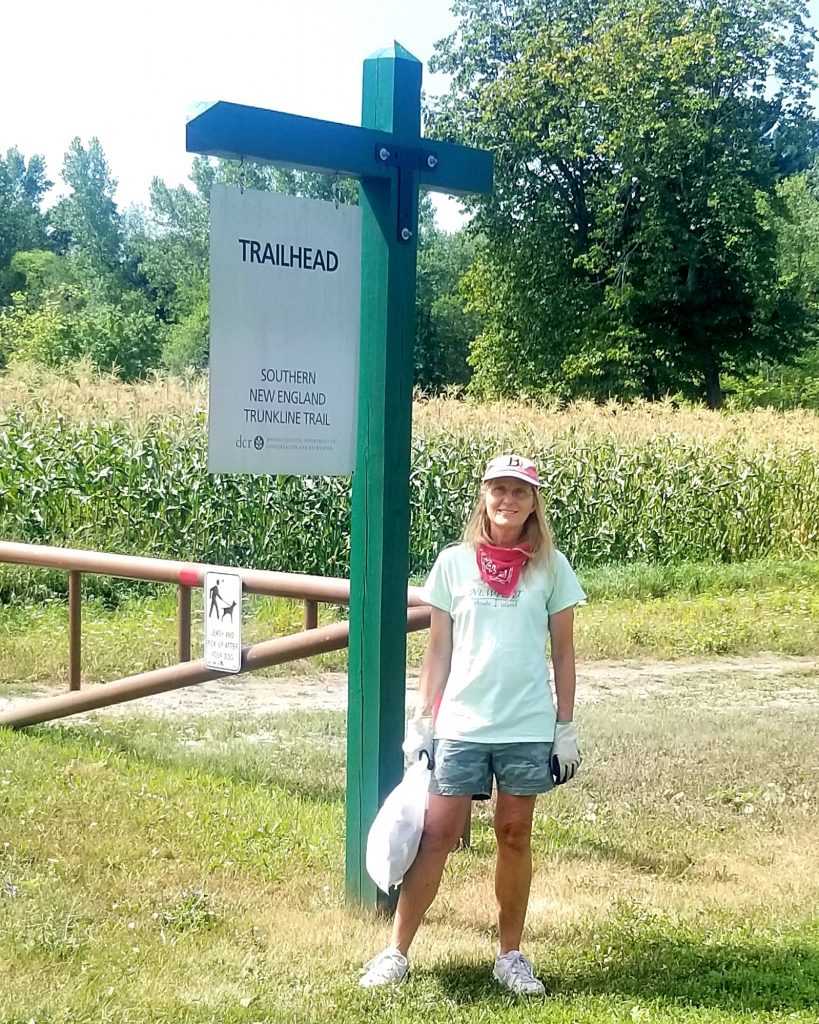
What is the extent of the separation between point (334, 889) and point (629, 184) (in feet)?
112

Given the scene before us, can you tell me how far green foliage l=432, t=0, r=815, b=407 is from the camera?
1378 inches

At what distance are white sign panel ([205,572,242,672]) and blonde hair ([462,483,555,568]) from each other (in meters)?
1.53

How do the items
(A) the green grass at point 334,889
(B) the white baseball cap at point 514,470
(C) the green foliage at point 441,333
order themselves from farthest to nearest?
(C) the green foliage at point 441,333 → (B) the white baseball cap at point 514,470 → (A) the green grass at point 334,889

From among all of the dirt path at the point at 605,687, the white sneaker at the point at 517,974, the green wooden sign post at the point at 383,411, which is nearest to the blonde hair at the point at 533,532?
the green wooden sign post at the point at 383,411

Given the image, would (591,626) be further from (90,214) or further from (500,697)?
(90,214)

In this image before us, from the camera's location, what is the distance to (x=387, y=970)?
3510 mm

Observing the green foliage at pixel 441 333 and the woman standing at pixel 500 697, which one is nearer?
the woman standing at pixel 500 697

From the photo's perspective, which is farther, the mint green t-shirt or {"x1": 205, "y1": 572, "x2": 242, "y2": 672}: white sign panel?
{"x1": 205, "y1": 572, "x2": 242, "y2": 672}: white sign panel

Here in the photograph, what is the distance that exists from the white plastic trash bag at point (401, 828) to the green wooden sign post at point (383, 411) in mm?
440

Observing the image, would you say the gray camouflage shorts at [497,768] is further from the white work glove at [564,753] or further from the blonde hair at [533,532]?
the blonde hair at [533,532]

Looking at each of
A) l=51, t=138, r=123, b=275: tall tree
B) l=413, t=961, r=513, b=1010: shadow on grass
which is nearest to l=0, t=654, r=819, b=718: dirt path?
l=413, t=961, r=513, b=1010: shadow on grass

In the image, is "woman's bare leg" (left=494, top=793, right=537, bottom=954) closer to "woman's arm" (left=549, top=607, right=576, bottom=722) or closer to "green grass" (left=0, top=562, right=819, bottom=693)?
"woman's arm" (left=549, top=607, right=576, bottom=722)

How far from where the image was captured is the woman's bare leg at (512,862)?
138 inches

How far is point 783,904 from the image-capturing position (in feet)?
14.4
